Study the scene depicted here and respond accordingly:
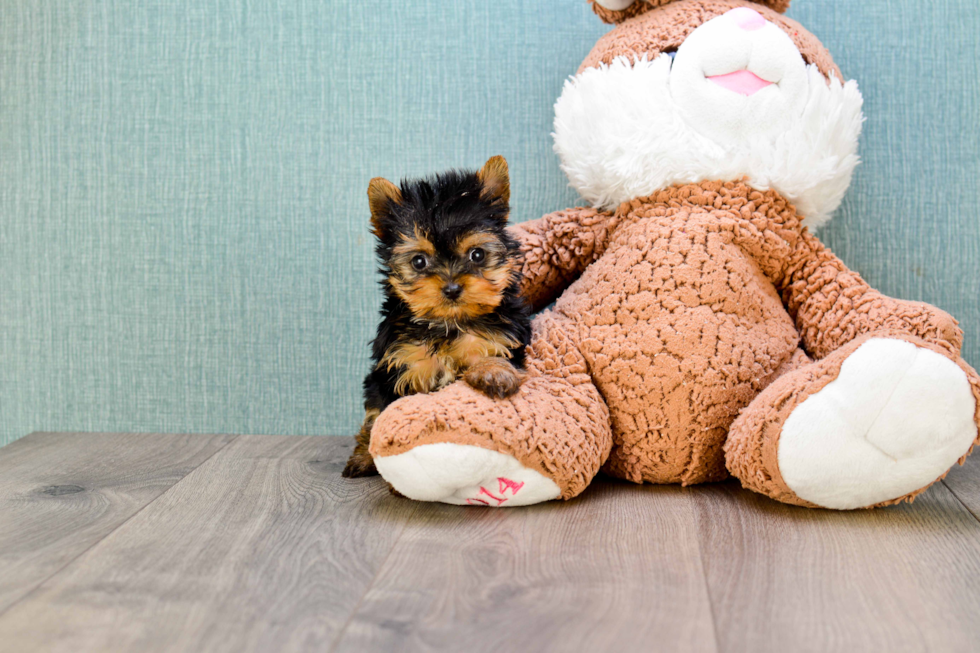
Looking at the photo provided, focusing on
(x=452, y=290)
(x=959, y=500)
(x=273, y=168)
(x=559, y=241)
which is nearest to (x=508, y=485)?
(x=452, y=290)

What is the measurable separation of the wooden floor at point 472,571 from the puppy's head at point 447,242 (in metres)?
0.37

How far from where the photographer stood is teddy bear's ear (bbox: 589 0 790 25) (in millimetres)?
1538

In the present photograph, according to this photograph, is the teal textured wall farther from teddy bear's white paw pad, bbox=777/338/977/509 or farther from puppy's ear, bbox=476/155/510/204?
teddy bear's white paw pad, bbox=777/338/977/509

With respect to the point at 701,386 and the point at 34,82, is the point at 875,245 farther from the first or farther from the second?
the point at 34,82

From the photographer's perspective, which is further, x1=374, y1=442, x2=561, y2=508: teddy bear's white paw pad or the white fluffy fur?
the white fluffy fur

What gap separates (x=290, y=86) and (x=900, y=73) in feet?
4.77

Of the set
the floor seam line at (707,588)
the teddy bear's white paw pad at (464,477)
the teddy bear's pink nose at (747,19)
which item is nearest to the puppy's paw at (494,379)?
A: the teddy bear's white paw pad at (464,477)

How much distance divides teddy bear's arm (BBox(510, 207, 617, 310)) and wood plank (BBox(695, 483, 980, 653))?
54 cm

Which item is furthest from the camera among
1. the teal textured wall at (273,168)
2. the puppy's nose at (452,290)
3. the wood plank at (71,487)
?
the teal textured wall at (273,168)

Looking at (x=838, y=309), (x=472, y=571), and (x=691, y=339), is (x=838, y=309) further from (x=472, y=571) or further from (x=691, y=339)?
(x=472, y=571)

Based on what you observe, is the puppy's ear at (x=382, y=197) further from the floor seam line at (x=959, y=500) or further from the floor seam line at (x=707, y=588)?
the floor seam line at (x=959, y=500)

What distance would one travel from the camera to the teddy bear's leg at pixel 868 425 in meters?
1.15

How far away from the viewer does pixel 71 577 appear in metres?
1.05

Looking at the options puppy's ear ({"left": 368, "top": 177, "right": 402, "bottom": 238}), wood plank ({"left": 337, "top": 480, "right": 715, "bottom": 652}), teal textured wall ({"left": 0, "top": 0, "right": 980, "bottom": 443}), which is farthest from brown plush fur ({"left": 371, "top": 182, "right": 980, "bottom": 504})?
teal textured wall ({"left": 0, "top": 0, "right": 980, "bottom": 443})
